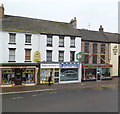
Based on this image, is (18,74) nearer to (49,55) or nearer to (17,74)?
(17,74)

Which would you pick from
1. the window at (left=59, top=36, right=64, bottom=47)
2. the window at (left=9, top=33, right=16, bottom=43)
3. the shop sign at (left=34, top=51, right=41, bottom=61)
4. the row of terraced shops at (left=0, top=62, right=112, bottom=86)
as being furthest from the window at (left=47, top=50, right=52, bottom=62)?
the window at (left=9, top=33, right=16, bottom=43)

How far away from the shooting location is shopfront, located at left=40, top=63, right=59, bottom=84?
60.3 feet

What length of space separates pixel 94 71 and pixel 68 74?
5.75m

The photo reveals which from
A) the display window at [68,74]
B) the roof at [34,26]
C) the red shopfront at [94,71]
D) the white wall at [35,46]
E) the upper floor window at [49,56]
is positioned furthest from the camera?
the red shopfront at [94,71]

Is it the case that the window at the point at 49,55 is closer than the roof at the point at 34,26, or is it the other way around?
the roof at the point at 34,26

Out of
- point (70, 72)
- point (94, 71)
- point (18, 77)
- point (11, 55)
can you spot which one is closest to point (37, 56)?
point (11, 55)

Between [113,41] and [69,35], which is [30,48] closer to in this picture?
[69,35]

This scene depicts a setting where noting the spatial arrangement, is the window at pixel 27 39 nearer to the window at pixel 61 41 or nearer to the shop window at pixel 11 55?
the shop window at pixel 11 55

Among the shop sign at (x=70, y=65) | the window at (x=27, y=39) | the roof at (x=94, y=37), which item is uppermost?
the roof at (x=94, y=37)

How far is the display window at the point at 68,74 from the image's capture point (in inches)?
781

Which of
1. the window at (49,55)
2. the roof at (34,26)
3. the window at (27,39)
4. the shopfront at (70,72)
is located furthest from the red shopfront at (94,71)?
the window at (27,39)

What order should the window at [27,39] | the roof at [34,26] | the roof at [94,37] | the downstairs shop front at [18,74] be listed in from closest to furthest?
the downstairs shop front at [18,74] → the roof at [34,26] → the window at [27,39] → the roof at [94,37]

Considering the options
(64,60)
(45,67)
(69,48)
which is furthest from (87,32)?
(45,67)

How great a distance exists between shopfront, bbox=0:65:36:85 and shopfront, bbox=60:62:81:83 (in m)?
5.00
